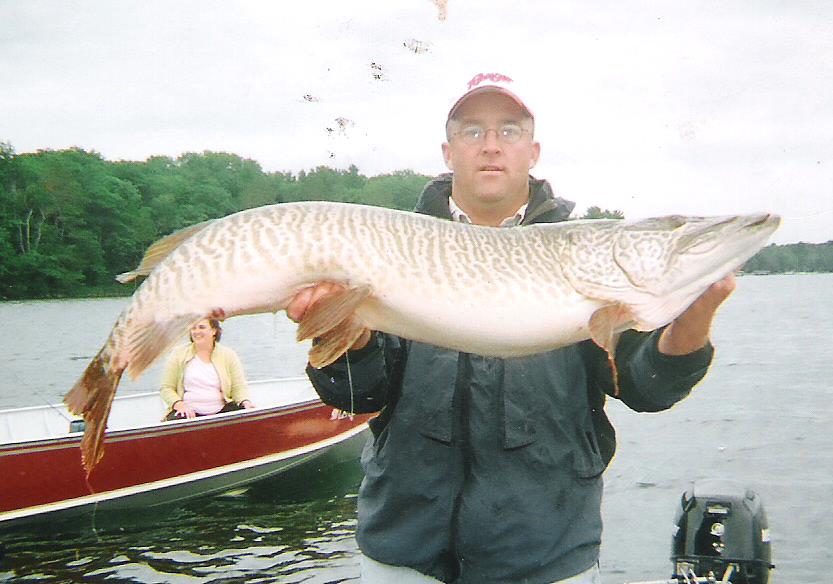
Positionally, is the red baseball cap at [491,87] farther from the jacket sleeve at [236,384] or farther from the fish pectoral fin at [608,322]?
the jacket sleeve at [236,384]

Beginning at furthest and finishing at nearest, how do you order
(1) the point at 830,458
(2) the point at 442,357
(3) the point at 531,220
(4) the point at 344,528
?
(1) the point at 830,458 < (4) the point at 344,528 < (3) the point at 531,220 < (2) the point at 442,357

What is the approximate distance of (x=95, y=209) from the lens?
44.8 metres

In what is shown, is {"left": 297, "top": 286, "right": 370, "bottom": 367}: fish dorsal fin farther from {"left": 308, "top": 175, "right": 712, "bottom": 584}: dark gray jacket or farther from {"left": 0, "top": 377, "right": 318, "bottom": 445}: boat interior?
{"left": 0, "top": 377, "right": 318, "bottom": 445}: boat interior

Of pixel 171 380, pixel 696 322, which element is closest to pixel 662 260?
pixel 696 322

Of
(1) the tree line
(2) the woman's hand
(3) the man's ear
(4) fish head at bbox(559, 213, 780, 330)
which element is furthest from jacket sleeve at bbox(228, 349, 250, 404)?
(1) the tree line

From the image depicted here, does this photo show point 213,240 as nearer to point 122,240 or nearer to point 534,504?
point 534,504

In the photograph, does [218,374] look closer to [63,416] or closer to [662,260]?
[63,416]

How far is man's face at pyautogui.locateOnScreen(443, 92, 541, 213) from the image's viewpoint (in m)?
2.85

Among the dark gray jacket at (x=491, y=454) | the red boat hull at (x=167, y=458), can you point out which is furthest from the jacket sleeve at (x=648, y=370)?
the red boat hull at (x=167, y=458)

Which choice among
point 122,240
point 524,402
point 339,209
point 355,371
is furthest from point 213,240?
point 122,240

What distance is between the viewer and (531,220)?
283cm

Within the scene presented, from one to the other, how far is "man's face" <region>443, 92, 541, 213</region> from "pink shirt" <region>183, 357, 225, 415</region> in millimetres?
5258

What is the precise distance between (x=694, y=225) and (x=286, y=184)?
28.0 metres

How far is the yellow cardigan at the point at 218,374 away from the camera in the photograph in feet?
25.1
